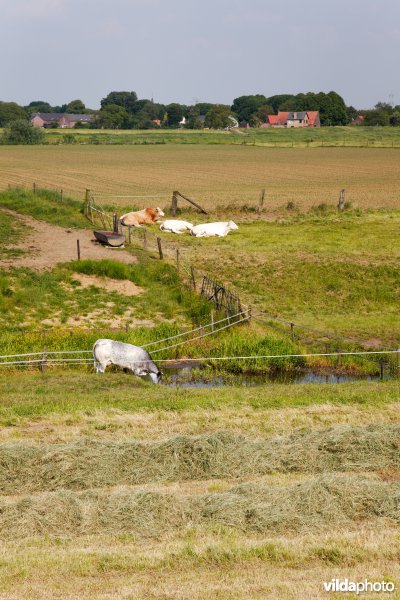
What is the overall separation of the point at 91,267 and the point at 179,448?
15.6m

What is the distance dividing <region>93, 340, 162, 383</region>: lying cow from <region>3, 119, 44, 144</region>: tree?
89.3m

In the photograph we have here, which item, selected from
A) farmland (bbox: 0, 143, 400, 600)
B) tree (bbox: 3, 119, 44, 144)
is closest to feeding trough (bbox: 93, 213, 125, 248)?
farmland (bbox: 0, 143, 400, 600)

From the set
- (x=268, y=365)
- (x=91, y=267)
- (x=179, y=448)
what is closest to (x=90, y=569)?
(x=179, y=448)

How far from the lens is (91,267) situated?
1105 inches

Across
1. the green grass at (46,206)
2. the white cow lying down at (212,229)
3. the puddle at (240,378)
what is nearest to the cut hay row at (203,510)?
the puddle at (240,378)

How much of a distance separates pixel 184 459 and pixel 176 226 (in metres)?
24.8

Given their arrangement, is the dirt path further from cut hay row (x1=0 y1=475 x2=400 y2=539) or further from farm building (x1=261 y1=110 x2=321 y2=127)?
farm building (x1=261 y1=110 x2=321 y2=127)

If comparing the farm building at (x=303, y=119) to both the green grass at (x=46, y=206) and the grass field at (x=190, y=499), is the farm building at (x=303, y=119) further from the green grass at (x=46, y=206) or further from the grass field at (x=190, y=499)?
the grass field at (x=190, y=499)

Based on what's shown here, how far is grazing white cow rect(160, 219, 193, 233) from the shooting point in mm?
37031

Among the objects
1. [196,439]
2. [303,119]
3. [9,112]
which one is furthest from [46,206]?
[303,119]

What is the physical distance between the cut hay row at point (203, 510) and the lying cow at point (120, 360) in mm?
8509

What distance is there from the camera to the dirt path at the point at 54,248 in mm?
28828

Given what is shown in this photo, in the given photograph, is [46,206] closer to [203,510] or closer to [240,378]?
[240,378]

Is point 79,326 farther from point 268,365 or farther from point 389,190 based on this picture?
point 389,190
